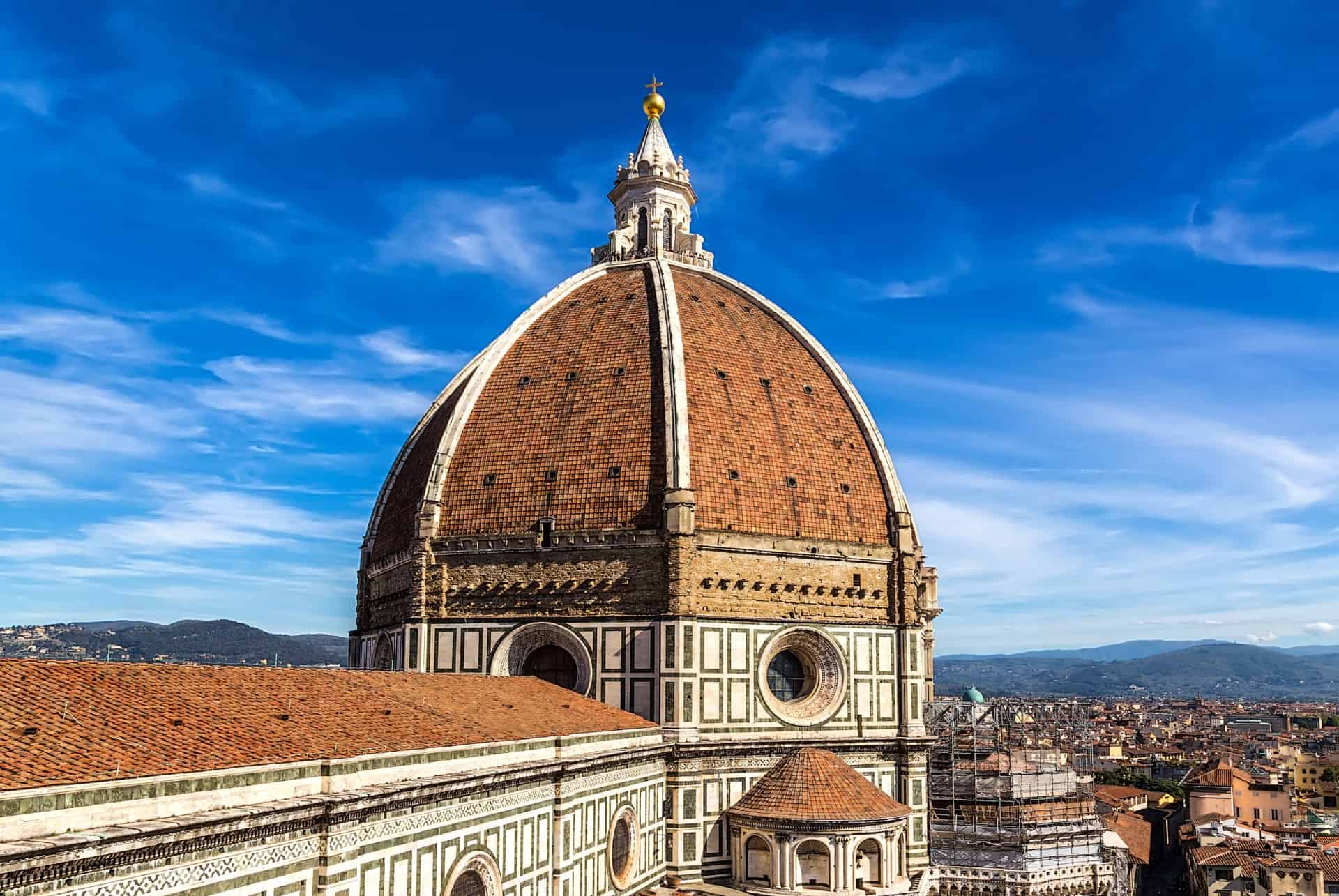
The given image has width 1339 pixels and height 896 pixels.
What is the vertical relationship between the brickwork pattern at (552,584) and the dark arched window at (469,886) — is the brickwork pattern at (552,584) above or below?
above

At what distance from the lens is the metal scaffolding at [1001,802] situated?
118 ft

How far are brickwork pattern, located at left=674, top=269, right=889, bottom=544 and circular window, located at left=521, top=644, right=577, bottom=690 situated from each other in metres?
4.98

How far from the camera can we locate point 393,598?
112ft

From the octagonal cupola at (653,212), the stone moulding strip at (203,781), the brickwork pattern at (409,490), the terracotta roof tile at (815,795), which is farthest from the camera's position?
the octagonal cupola at (653,212)

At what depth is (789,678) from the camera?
33031mm

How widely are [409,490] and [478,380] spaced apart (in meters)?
3.81

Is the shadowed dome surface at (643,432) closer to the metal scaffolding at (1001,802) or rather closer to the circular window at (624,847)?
the circular window at (624,847)

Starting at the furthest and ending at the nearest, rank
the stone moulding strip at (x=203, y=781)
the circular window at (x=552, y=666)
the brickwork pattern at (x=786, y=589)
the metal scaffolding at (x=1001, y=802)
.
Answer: the metal scaffolding at (x=1001, y=802) → the circular window at (x=552, y=666) → the brickwork pattern at (x=786, y=589) → the stone moulding strip at (x=203, y=781)

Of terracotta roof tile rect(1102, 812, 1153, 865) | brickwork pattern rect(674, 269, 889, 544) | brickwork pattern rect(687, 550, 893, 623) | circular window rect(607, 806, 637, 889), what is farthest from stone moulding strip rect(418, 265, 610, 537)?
terracotta roof tile rect(1102, 812, 1153, 865)

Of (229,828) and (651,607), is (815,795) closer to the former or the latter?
(651,607)

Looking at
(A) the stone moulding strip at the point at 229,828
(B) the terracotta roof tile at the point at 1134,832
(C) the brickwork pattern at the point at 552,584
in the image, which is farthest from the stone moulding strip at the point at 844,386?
(B) the terracotta roof tile at the point at 1134,832

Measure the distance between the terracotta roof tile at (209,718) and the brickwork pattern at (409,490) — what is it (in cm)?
1078

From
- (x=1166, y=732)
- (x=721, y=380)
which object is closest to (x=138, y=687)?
(x=721, y=380)

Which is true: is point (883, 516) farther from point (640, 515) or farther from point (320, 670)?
point (320, 670)
